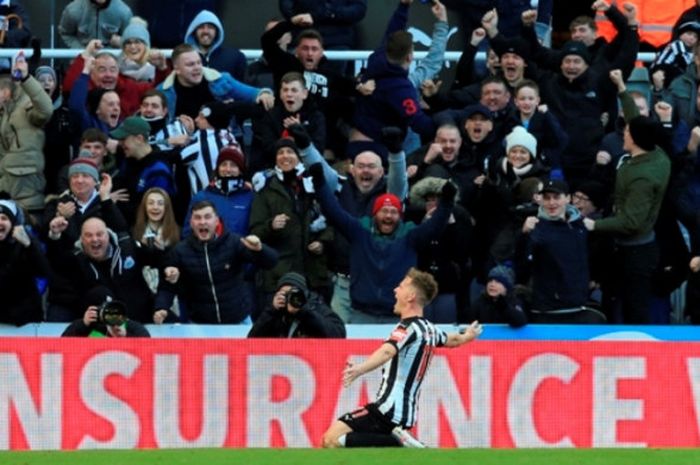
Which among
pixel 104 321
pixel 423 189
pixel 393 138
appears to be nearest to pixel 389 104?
pixel 423 189

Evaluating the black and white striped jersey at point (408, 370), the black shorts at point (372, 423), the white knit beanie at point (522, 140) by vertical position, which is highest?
the white knit beanie at point (522, 140)

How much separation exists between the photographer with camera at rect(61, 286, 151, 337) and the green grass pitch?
2.42 meters

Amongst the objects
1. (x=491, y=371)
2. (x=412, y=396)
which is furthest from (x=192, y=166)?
(x=412, y=396)

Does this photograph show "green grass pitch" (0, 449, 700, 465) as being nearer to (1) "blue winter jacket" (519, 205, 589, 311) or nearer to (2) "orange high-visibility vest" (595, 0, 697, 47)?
(1) "blue winter jacket" (519, 205, 589, 311)

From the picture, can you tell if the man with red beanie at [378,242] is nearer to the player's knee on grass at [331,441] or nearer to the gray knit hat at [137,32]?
the gray knit hat at [137,32]

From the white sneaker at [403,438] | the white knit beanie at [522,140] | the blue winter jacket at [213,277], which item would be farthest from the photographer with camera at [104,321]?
the white knit beanie at [522,140]

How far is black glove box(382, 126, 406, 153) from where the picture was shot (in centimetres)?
1558

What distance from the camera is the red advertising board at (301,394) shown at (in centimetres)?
1489

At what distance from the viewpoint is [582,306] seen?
15820 mm

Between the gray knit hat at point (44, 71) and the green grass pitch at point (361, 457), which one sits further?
the gray knit hat at point (44, 71)

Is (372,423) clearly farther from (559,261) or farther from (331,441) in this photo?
(559,261)

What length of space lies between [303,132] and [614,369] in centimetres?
305

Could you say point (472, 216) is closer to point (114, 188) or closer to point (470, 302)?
point (470, 302)

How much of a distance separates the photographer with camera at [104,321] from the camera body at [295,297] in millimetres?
1246
